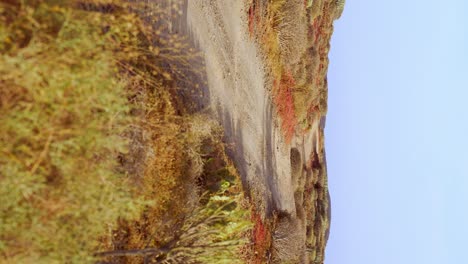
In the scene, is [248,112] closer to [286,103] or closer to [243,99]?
[243,99]

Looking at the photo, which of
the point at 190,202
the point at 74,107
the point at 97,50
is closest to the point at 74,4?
the point at 97,50

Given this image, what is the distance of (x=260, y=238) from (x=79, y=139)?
24.8ft

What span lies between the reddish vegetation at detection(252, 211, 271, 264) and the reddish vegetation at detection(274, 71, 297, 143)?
143 inches

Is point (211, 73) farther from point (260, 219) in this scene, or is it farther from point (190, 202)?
point (260, 219)

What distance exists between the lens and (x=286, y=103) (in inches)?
624

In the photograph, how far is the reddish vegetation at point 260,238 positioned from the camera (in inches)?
475

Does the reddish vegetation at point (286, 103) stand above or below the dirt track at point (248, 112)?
above

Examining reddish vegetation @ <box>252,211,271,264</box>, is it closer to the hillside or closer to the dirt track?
the hillside

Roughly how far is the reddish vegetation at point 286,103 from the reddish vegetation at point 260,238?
3.64 metres

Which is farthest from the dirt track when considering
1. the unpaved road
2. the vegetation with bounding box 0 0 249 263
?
the vegetation with bounding box 0 0 249 263

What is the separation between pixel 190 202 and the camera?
28.9 ft

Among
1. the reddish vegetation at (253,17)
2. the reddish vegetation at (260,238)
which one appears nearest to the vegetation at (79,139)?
the reddish vegetation at (260,238)

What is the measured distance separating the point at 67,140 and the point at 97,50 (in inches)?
39.5

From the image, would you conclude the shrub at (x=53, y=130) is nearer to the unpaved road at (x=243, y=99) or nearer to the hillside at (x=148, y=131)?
the hillside at (x=148, y=131)
